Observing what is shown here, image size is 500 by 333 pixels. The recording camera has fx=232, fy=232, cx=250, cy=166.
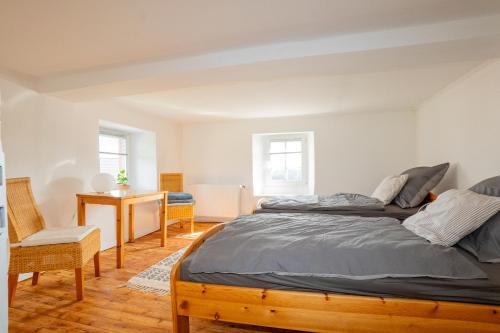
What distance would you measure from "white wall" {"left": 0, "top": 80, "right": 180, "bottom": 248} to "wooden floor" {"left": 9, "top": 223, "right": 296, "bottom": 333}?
692 mm

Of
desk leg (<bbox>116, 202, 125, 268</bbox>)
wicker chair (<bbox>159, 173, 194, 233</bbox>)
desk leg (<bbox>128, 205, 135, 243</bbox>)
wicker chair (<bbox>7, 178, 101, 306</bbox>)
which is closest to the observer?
wicker chair (<bbox>7, 178, 101, 306</bbox>)

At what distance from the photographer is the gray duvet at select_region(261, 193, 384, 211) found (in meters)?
2.40

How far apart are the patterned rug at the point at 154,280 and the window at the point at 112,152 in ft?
5.87

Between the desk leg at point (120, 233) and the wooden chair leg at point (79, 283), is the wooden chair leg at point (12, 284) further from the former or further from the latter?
the desk leg at point (120, 233)

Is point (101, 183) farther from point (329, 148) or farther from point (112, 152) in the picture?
point (329, 148)

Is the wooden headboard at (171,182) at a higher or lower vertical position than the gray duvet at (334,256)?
higher

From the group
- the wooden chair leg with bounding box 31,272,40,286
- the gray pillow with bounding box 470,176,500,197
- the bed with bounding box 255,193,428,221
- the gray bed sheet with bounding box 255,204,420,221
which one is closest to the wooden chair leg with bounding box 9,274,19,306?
the wooden chair leg with bounding box 31,272,40,286

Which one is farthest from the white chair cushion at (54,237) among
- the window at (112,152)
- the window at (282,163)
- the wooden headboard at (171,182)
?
the window at (282,163)

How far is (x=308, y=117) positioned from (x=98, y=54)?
3.09 m

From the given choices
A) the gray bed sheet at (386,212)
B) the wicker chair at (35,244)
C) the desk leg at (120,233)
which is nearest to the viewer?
the wicker chair at (35,244)

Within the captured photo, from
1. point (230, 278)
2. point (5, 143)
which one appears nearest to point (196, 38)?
point (230, 278)

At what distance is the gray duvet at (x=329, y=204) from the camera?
2396 mm

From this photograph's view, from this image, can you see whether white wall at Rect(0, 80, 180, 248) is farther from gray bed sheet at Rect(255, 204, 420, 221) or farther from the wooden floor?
gray bed sheet at Rect(255, 204, 420, 221)

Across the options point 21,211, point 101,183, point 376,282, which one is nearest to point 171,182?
point 101,183
